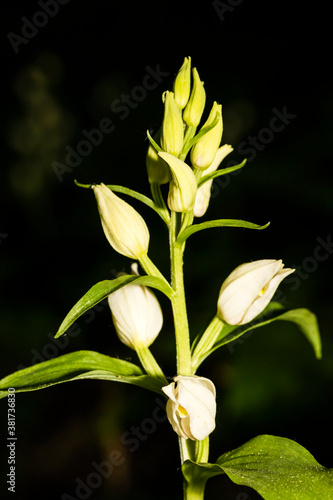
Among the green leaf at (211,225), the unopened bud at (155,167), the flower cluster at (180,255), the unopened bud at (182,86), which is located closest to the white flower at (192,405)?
the flower cluster at (180,255)

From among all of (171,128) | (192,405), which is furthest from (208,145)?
(192,405)

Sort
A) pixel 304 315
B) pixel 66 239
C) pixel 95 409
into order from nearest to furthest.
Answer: pixel 304 315 < pixel 95 409 < pixel 66 239

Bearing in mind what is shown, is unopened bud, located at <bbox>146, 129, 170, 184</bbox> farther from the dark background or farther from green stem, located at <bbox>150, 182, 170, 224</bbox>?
the dark background

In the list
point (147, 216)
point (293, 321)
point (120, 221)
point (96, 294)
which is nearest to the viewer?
point (96, 294)

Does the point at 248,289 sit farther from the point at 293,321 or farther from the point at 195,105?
the point at 195,105

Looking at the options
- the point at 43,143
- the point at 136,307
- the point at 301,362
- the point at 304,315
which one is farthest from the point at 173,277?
the point at 43,143

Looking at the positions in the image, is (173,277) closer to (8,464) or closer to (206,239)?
(206,239)
